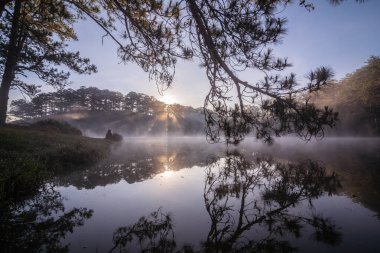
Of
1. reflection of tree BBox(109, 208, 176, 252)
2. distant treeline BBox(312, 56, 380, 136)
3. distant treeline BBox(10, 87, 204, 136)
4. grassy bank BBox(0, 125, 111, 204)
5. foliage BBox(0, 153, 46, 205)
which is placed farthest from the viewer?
distant treeline BBox(10, 87, 204, 136)

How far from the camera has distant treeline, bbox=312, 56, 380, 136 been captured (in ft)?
136

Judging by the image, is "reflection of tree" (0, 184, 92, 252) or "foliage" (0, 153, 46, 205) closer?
"reflection of tree" (0, 184, 92, 252)

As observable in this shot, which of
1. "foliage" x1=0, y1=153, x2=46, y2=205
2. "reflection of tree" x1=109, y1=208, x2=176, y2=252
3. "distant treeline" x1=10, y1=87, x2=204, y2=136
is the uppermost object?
"distant treeline" x1=10, y1=87, x2=204, y2=136

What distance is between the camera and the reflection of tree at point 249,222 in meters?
3.45

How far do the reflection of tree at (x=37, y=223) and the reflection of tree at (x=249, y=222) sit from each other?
973mm

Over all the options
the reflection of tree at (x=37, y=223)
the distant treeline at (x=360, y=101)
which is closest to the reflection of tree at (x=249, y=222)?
the reflection of tree at (x=37, y=223)

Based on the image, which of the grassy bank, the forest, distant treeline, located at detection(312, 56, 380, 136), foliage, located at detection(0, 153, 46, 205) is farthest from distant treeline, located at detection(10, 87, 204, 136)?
foliage, located at detection(0, 153, 46, 205)

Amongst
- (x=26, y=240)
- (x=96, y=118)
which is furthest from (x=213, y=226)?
(x=96, y=118)

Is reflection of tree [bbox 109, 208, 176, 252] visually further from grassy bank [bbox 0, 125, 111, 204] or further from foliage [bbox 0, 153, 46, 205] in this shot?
foliage [bbox 0, 153, 46, 205]

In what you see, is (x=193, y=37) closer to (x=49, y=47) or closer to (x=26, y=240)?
(x=26, y=240)

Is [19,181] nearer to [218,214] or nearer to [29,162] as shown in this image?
[29,162]

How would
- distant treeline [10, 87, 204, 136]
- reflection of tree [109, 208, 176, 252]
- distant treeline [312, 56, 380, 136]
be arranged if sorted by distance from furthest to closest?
distant treeline [10, 87, 204, 136], distant treeline [312, 56, 380, 136], reflection of tree [109, 208, 176, 252]

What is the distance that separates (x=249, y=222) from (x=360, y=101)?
5180 centimetres

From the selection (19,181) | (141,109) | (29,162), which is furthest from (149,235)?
(141,109)
